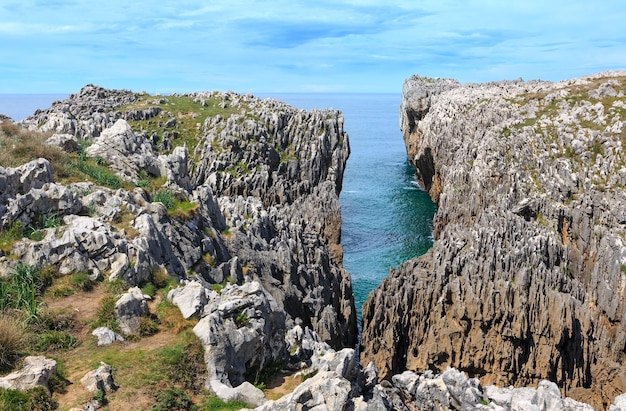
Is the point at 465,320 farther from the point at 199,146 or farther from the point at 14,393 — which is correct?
the point at 199,146

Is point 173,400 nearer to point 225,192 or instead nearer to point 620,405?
point 620,405

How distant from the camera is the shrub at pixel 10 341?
58.4ft

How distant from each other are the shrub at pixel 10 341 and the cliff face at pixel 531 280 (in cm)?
2964

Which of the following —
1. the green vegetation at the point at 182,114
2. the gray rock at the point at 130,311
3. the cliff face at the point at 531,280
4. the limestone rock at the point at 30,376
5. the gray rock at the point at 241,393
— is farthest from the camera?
the green vegetation at the point at 182,114

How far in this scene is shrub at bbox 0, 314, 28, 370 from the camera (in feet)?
58.4

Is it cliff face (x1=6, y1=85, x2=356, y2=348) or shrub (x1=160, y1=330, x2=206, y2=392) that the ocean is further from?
shrub (x1=160, y1=330, x2=206, y2=392)

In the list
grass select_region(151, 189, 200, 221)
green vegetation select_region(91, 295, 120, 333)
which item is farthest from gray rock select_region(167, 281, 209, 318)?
grass select_region(151, 189, 200, 221)

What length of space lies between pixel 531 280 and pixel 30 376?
37698mm

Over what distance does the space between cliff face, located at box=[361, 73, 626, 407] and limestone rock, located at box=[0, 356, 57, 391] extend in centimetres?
2958

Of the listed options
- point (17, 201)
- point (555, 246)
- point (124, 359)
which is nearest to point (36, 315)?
point (124, 359)

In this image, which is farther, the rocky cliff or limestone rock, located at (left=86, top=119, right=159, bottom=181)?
limestone rock, located at (left=86, top=119, right=159, bottom=181)

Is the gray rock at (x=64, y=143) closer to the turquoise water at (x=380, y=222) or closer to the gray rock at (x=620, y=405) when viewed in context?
the turquoise water at (x=380, y=222)

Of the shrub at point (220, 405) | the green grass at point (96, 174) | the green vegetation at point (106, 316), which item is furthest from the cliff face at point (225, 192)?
the shrub at point (220, 405)

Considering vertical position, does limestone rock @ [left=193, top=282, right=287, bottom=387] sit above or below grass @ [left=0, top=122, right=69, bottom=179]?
below
